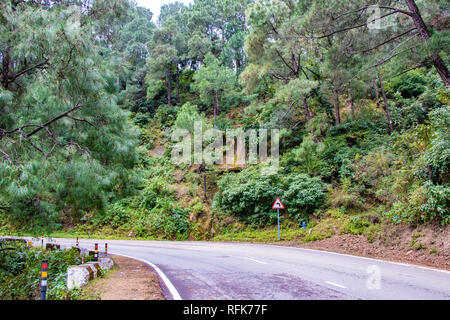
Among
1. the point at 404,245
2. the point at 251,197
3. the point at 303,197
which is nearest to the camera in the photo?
the point at 404,245

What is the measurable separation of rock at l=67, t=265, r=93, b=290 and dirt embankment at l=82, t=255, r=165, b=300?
0.16 m

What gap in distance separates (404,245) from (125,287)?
9671 millimetres

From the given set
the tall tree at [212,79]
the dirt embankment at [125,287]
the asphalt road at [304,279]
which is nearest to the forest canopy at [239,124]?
the tall tree at [212,79]

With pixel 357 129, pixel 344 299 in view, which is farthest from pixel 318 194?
pixel 344 299

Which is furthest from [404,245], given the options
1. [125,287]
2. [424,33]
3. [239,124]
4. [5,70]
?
[239,124]

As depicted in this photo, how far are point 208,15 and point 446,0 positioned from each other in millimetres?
36560

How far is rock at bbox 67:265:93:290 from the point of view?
259 inches

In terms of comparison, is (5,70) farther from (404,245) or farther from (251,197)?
(251,197)

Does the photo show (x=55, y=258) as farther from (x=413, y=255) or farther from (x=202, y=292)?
(x=413, y=255)

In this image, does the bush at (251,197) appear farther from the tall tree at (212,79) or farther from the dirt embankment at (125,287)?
the tall tree at (212,79)

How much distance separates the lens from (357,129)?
21.5 m

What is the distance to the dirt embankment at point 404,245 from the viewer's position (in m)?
9.34

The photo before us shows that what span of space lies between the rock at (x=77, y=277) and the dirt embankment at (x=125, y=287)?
0.52 feet

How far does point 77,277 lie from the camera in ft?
22.3
